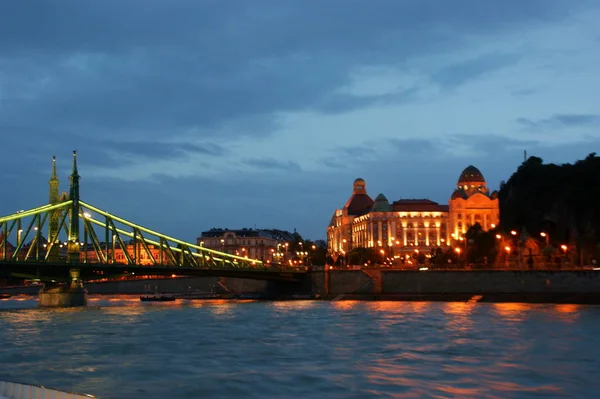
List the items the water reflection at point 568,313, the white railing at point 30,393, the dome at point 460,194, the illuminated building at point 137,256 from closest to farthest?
the white railing at point 30,393 → the water reflection at point 568,313 → the illuminated building at point 137,256 → the dome at point 460,194

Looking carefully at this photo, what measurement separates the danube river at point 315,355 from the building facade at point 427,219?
325 feet

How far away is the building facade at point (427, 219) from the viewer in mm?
156000

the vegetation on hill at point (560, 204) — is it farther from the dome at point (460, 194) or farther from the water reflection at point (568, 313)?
the dome at point (460, 194)

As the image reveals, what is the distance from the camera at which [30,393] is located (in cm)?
1399

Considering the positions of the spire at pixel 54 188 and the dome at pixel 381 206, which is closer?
the spire at pixel 54 188

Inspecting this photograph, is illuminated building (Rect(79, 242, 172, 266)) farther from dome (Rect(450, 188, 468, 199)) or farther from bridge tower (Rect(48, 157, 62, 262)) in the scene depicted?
dome (Rect(450, 188, 468, 199))

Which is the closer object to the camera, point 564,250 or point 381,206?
point 564,250

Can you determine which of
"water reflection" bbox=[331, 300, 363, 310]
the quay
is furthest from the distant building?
"water reflection" bbox=[331, 300, 363, 310]

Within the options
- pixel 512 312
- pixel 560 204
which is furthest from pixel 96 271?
pixel 560 204

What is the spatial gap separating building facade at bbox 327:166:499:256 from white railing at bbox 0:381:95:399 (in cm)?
14075

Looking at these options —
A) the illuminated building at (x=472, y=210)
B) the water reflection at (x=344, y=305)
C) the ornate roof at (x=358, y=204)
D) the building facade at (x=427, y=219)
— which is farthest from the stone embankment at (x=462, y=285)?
the ornate roof at (x=358, y=204)

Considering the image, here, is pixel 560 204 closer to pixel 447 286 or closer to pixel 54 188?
pixel 447 286

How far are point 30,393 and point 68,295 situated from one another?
2465 inches

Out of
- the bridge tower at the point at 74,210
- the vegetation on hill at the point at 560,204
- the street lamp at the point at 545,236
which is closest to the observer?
the vegetation on hill at the point at 560,204
